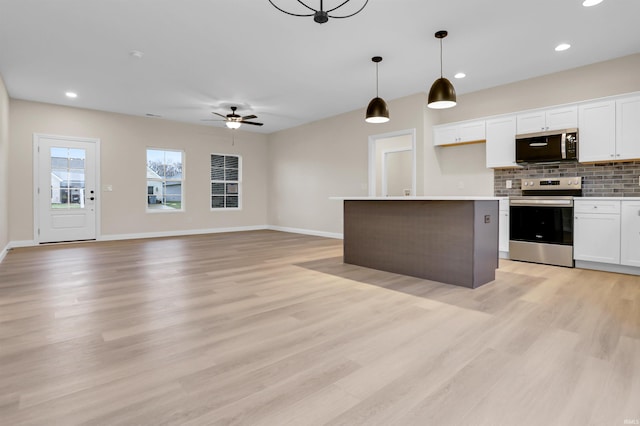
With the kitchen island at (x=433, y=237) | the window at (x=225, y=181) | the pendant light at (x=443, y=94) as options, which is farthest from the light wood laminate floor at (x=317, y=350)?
the window at (x=225, y=181)

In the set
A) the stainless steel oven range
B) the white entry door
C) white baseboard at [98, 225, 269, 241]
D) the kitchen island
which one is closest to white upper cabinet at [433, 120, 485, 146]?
the stainless steel oven range

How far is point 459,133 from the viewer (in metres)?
5.69

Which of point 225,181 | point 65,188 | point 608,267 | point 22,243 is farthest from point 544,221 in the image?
point 22,243

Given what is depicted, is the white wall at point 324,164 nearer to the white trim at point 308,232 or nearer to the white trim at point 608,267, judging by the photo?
the white trim at point 308,232

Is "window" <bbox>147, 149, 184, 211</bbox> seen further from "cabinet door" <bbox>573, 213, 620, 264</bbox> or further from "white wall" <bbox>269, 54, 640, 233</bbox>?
"cabinet door" <bbox>573, 213, 620, 264</bbox>

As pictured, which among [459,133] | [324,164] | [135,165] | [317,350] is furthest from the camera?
[324,164]

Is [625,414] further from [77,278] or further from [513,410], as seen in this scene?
[77,278]

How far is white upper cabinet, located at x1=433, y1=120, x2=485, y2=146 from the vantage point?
5.41 metres

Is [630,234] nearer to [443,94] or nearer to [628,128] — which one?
[628,128]

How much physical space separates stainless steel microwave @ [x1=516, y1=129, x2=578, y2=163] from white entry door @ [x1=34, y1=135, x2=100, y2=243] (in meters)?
8.03

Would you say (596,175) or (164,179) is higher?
(164,179)

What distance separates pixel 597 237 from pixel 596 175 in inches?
36.4

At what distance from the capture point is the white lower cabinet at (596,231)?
161 inches

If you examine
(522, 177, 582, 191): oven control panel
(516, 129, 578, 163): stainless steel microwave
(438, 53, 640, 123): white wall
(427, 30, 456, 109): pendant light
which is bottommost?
(522, 177, 582, 191): oven control panel
